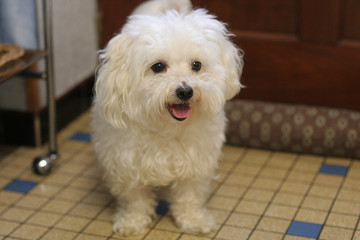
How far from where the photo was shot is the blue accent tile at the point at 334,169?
258 cm

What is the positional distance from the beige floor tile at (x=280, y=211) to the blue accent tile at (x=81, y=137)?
3.18 ft

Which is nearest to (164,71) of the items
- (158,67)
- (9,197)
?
(158,67)

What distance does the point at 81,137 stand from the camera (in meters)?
2.94

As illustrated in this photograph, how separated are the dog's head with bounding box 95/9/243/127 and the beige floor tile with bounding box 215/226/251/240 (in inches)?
17.0

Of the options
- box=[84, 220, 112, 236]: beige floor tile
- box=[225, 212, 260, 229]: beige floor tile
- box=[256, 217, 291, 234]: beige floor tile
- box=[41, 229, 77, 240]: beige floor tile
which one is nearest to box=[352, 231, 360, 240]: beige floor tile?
box=[256, 217, 291, 234]: beige floor tile

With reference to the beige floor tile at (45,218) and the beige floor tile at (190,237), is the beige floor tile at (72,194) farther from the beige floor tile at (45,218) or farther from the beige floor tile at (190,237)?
the beige floor tile at (190,237)

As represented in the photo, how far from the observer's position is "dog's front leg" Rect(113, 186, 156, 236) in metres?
2.19

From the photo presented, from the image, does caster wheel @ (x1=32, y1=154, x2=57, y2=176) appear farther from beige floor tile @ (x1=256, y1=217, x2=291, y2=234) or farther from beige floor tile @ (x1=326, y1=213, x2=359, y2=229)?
beige floor tile @ (x1=326, y1=213, x2=359, y2=229)

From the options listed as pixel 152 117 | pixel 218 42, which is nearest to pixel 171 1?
pixel 218 42

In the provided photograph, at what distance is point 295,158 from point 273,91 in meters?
0.38

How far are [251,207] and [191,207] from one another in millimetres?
241

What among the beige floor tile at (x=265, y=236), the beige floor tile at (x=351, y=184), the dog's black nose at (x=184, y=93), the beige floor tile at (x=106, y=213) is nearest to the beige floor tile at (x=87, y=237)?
the beige floor tile at (x=106, y=213)

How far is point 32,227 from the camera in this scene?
224 cm

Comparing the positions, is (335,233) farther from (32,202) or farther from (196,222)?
(32,202)
